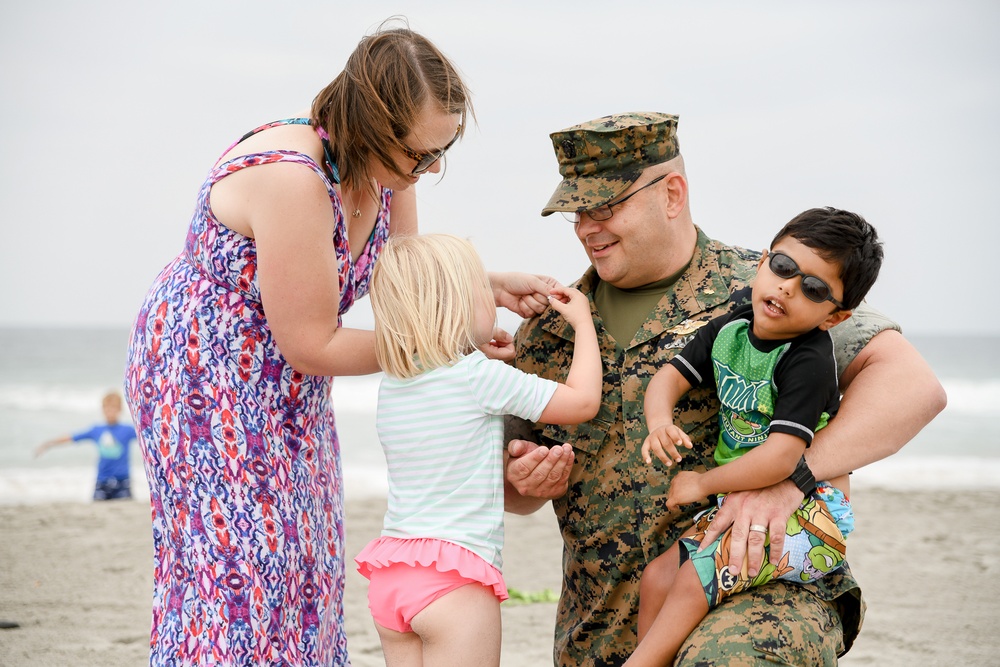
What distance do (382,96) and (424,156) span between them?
8.0 inches

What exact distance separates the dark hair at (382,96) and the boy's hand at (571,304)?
0.57 metres

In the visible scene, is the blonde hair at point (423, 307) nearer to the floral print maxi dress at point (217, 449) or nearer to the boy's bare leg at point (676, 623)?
the floral print maxi dress at point (217, 449)

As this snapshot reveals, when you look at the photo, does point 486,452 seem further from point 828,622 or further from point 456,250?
point 828,622

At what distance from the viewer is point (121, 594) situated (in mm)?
6754

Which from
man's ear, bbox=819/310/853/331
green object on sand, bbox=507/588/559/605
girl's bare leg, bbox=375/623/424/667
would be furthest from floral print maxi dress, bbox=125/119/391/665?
green object on sand, bbox=507/588/559/605

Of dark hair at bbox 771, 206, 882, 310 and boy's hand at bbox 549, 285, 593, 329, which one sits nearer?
dark hair at bbox 771, 206, 882, 310

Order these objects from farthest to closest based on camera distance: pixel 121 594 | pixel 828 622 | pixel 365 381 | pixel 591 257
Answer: pixel 365 381 → pixel 121 594 → pixel 591 257 → pixel 828 622

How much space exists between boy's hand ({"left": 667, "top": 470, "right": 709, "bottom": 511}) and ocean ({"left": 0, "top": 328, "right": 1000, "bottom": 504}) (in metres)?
9.82

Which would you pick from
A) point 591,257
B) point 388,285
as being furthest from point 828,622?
point 388,285

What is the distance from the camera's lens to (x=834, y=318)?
2602 millimetres

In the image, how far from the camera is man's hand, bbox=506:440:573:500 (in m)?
2.85

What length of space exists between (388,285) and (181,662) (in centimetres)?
117

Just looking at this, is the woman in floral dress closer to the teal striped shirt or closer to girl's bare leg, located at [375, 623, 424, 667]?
the teal striped shirt

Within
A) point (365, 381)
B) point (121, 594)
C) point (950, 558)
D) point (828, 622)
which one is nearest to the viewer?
point (828, 622)
